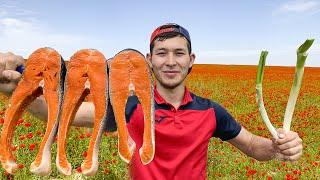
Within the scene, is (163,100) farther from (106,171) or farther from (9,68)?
(106,171)

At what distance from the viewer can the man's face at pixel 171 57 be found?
2.62 meters

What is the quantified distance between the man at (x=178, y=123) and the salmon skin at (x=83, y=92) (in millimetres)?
1149

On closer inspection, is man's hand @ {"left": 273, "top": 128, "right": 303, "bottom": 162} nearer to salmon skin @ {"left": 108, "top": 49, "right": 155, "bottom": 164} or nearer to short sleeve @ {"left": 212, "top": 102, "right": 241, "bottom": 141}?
short sleeve @ {"left": 212, "top": 102, "right": 241, "bottom": 141}

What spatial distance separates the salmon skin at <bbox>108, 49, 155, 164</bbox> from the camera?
4.66ft

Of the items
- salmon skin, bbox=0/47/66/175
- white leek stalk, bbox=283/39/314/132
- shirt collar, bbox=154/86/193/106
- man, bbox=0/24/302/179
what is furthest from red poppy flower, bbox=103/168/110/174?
salmon skin, bbox=0/47/66/175

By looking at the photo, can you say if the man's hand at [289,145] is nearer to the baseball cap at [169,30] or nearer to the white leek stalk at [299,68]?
the white leek stalk at [299,68]

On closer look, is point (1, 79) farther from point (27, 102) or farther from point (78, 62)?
point (78, 62)

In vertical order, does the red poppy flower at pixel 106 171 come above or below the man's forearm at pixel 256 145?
below

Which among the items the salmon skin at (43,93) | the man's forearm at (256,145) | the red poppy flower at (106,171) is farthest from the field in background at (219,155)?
the salmon skin at (43,93)

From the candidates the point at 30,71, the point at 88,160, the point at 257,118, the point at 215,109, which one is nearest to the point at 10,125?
the point at 30,71

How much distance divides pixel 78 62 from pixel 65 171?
1.18 ft

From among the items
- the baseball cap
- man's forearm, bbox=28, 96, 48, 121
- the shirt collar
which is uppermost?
the baseball cap

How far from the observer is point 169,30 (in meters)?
2.63

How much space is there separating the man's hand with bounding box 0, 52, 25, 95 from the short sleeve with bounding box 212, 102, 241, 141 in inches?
76.6
